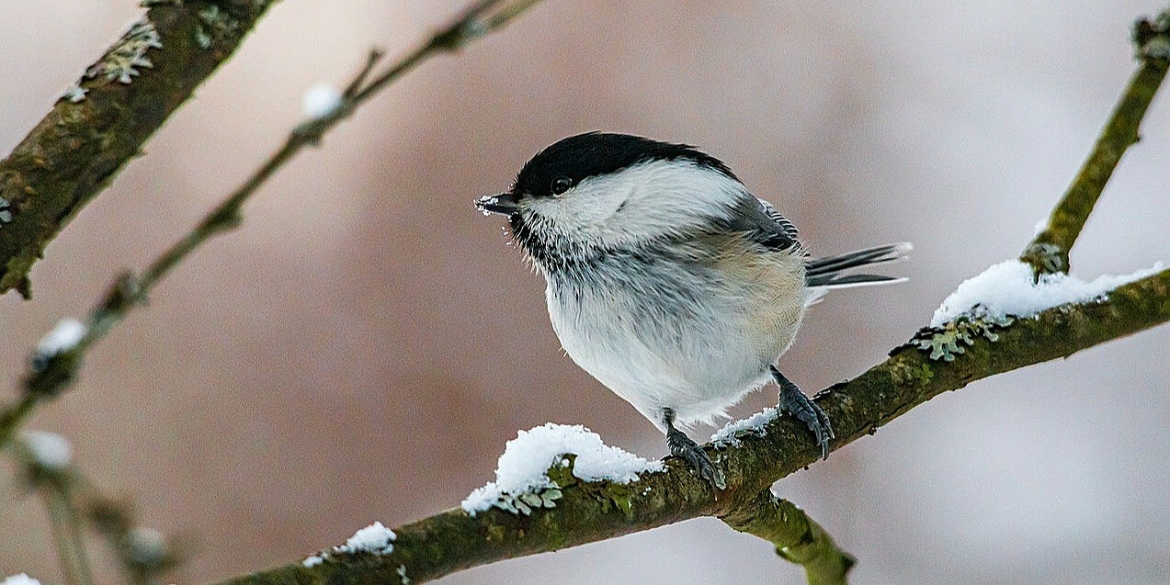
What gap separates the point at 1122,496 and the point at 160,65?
9.07 feet

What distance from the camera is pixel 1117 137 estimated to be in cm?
173

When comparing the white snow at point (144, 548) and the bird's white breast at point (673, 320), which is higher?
the bird's white breast at point (673, 320)

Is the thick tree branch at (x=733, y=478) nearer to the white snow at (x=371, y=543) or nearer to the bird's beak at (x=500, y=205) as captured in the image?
the white snow at (x=371, y=543)

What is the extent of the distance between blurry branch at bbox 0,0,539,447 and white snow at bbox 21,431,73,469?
0.01 m

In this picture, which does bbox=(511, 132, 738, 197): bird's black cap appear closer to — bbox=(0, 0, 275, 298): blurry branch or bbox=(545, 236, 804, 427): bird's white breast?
bbox=(545, 236, 804, 427): bird's white breast

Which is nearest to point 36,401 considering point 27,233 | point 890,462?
point 27,233

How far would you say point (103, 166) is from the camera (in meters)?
0.98

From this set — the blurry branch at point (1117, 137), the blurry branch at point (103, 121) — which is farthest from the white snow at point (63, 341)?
the blurry branch at point (1117, 137)

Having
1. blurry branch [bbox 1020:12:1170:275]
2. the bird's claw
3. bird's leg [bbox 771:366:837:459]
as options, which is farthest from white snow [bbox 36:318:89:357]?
blurry branch [bbox 1020:12:1170:275]

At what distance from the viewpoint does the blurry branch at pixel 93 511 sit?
18.0 inches

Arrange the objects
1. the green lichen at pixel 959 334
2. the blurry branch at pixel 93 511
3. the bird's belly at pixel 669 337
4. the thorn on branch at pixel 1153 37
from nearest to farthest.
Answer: the blurry branch at pixel 93 511, the green lichen at pixel 959 334, the bird's belly at pixel 669 337, the thorn on branch at pixel 1153 37

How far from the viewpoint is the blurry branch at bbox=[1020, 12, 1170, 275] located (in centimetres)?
170

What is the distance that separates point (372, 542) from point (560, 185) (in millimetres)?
885

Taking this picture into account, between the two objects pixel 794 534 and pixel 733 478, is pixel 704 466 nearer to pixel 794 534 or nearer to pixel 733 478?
pixel 733 478
